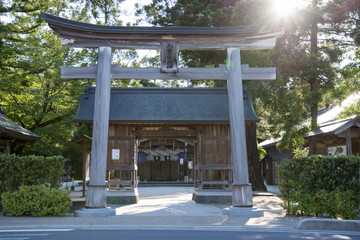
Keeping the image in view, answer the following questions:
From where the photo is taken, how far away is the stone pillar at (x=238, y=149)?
38.5 ft

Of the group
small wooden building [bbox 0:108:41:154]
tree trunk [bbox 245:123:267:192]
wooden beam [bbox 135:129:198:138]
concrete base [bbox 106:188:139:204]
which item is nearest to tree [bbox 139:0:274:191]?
tree trunk [bbox 245:123:267:192]

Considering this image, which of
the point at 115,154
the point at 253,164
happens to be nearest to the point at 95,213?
the point at 115,154

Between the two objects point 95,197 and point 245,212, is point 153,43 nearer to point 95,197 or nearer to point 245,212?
point 95,197

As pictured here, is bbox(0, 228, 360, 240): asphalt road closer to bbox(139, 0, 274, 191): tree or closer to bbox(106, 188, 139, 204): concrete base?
bbox(106, 188, 139, 204): concrete base

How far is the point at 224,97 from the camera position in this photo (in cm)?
1808

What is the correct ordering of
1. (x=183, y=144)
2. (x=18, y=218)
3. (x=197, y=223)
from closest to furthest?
1. (x=197, y=223)
2. (x=18, y=218)
3. (x=183, y=144)

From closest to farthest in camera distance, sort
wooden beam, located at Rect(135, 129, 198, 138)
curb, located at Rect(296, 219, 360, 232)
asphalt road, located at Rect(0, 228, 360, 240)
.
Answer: asphalt road, located at Rect(0, 228, 360, 240)
curb, located at Rect(296, 219, 360, 232)
wooden beam, located at Rect(135, 129, 198, 138)

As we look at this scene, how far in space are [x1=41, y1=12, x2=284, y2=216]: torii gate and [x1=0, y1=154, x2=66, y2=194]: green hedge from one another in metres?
1.54

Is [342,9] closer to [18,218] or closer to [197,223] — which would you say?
[197,223]

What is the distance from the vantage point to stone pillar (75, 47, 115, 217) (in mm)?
11438

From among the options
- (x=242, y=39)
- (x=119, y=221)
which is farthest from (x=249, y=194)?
(x=242, y=39)

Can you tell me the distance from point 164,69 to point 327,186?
6.37m

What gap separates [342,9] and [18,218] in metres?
19.2

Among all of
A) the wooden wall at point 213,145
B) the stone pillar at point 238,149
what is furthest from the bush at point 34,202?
the wooden wall at point 213,145
